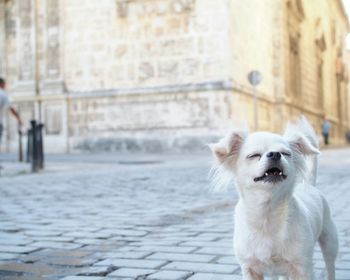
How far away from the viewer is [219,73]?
61.0 ft

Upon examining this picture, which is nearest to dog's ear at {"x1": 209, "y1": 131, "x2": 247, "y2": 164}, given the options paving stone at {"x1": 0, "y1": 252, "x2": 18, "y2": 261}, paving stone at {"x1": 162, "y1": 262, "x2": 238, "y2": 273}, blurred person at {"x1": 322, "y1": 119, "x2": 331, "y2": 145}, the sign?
paving stone at {"x1": 162, "y1": 262, "x2": 238, "y2": 273}

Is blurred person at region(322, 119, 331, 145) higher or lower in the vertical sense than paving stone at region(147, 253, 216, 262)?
higher

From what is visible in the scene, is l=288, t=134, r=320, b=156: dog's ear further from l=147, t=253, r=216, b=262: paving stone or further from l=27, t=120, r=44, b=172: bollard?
l=27, t=120, r=44, b=172: bollard

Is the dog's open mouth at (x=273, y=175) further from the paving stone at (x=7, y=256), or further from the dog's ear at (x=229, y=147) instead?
the paving stone at (x=7, y=256)

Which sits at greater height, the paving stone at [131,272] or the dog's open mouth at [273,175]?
the dog's open mouth at [273,175]

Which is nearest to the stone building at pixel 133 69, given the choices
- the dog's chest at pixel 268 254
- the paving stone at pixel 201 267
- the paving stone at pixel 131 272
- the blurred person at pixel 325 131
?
the blurred person at pixel 325 131

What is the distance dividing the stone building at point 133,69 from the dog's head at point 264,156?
15.5m

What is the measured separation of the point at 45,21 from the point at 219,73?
690cm

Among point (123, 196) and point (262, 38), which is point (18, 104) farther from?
point (123, 196)

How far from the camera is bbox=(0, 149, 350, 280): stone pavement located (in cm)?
349

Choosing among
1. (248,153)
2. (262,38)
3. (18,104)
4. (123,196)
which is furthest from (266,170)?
(262,38)

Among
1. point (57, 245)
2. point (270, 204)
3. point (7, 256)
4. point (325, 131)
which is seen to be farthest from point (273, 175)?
point (325, 131)

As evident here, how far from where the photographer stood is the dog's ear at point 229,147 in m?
2.56

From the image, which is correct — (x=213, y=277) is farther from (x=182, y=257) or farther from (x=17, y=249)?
(x=17, y=249)
